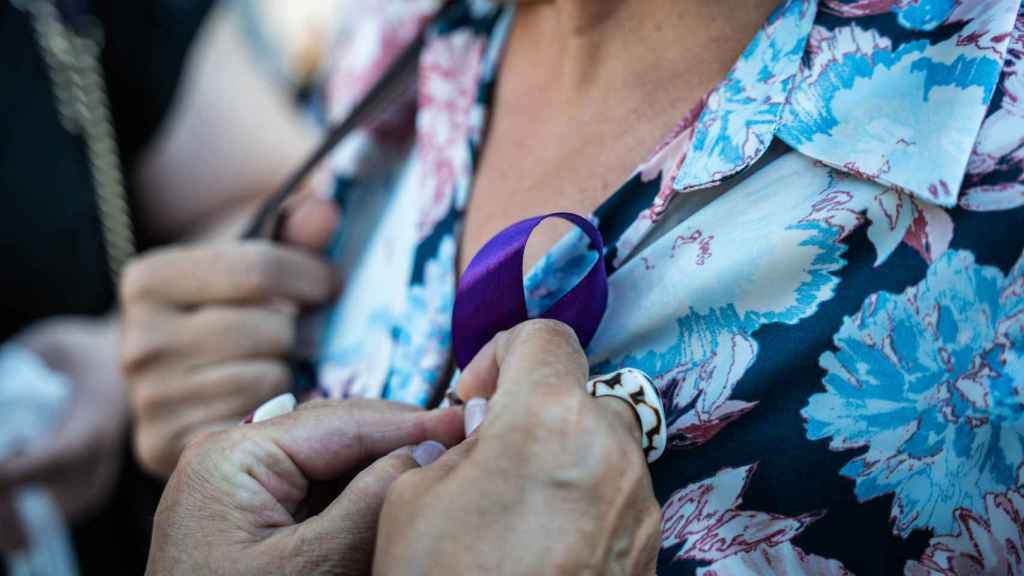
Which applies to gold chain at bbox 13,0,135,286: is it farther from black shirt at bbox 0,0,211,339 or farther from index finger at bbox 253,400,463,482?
index finger at bbox 253,400,463,482

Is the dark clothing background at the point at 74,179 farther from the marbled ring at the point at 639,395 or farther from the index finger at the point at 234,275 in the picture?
the marbled ring at the point at 639,395

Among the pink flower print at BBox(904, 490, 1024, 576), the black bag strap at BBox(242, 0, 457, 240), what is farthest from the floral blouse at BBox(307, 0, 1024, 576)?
the black bag strap at BBox(242, 0, 457, 240)

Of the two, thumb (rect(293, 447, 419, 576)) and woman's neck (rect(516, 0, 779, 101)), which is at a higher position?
woman's neck (rect(516, 0, 779, 101))

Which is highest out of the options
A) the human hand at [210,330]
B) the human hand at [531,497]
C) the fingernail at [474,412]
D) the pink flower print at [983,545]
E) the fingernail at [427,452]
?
the human hand at [531,497]

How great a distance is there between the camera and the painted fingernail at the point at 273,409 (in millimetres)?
611

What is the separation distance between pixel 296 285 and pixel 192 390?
6.7 inches

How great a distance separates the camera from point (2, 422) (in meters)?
1.22

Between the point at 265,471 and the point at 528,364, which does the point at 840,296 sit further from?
the point at 265,471

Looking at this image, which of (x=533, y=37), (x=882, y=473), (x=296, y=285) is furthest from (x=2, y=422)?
(x=882, y=473)

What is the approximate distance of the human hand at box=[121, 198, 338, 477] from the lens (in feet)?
3.02

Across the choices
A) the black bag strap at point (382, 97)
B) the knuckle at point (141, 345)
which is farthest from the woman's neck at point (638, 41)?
the knuckle at point (141, 345)

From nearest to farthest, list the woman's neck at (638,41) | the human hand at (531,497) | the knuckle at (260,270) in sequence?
the human hand at (531,497), the woman's neck at (638,41), the knuckle at (260,270)

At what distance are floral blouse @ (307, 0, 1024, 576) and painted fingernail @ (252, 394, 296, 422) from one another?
0.23m

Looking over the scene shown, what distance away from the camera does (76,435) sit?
1.27 metres
